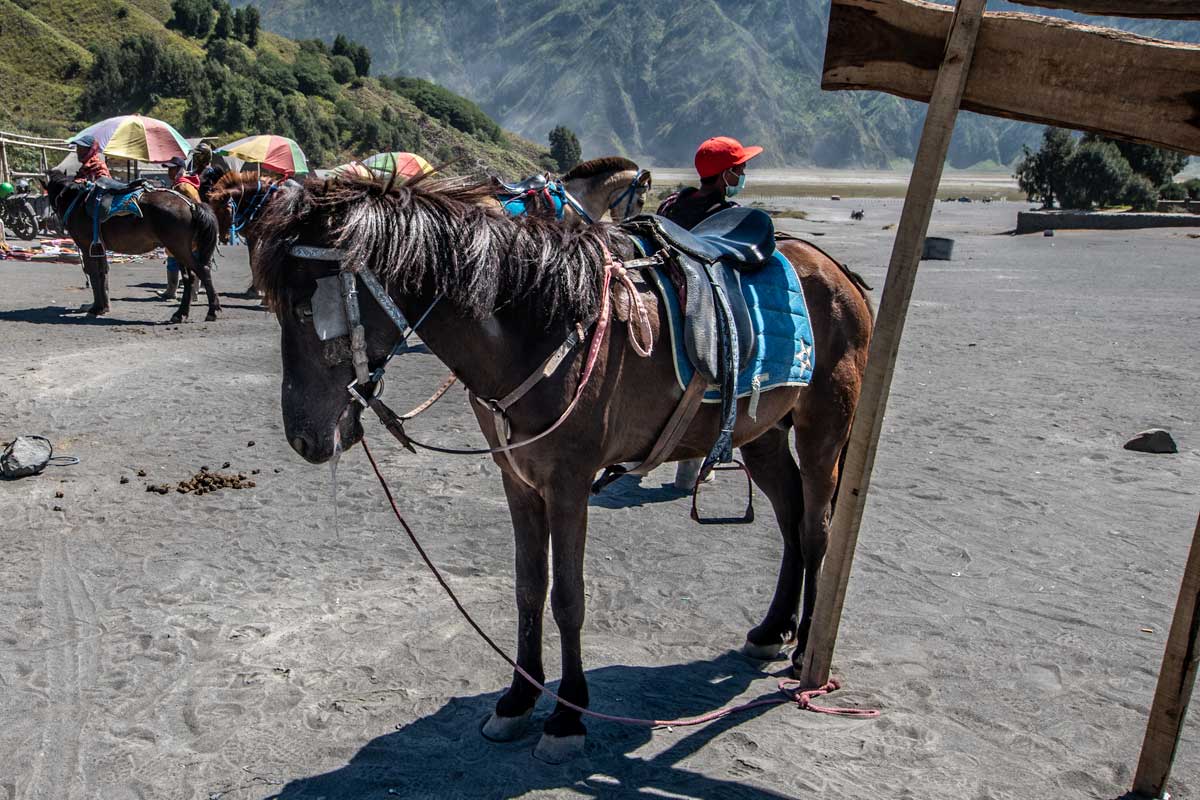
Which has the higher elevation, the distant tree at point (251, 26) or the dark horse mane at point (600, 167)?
the distant tree at point (251, 26)

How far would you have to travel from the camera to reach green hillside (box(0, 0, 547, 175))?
54.3 metres

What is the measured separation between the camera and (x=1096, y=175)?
38.6 meters

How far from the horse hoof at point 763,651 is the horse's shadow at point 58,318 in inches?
464

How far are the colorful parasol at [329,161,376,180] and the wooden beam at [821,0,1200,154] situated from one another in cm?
170

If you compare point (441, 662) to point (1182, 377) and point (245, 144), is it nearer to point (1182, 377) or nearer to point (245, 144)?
point (1182, 377)

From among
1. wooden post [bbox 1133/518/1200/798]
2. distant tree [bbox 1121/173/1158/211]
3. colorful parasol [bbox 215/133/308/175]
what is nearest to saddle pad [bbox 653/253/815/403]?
wooden post [bbox 1133/518/1200/798]

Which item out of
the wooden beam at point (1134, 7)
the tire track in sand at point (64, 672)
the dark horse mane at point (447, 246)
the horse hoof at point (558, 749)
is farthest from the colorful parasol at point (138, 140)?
the wooden beam at point (1134, 7)

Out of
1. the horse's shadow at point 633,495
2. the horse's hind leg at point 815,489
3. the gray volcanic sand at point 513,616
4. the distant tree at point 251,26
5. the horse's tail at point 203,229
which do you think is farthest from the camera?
the distant tree at point 251,26

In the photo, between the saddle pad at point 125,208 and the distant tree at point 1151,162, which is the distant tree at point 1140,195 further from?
the saddle pad at point 125,208

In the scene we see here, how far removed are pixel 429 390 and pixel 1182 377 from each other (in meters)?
8.41

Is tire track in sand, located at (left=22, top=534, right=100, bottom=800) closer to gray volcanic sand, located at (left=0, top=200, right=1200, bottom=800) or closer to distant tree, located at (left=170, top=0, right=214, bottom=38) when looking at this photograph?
gray volcanic sand, located at (left=0, top=200, right=1200, bottom=800)

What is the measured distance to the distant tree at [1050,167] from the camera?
39625 mm

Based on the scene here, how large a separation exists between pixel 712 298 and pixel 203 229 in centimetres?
1218

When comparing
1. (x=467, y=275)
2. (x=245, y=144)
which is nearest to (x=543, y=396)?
(x=467, y=275)
